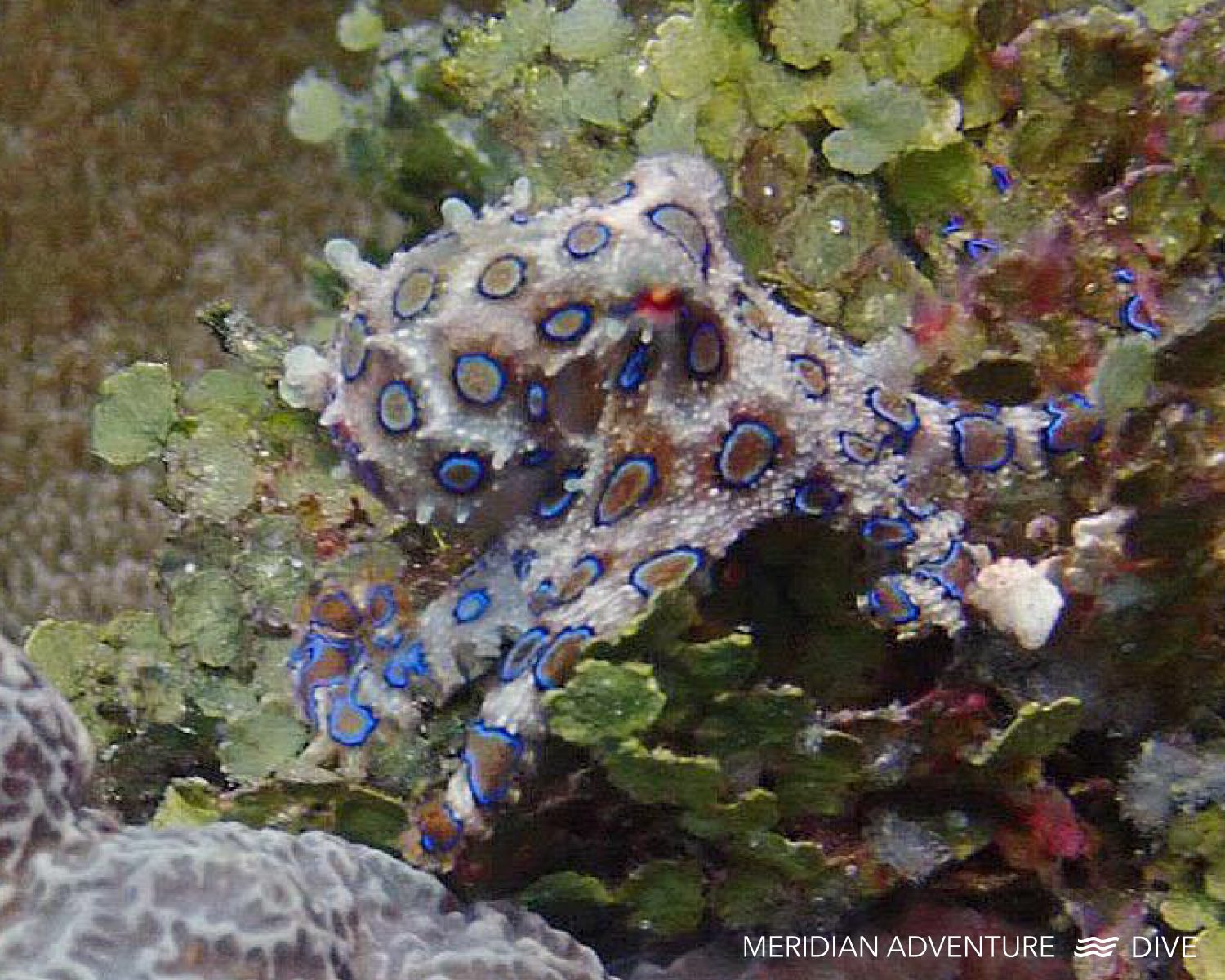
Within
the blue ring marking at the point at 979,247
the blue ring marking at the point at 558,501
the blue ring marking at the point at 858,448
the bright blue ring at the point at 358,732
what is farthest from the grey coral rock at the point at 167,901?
the blue ring marking at the point at 979,247

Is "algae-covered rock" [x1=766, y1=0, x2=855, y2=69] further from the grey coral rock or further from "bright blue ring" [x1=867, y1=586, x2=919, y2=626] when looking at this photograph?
the grey coral rock

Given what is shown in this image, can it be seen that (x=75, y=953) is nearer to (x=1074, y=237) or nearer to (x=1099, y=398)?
(x=1099, y=398)

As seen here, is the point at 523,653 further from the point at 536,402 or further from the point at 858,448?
the point at 858,448

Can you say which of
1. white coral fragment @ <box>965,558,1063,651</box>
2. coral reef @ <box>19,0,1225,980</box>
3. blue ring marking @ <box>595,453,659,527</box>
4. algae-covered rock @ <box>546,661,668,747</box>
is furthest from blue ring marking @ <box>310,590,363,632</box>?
white coral fragment @ <box>965,558,1063,651</box>

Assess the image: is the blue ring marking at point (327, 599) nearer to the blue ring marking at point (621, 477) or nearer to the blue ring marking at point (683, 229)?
the blue ring marking at point (621, 477)

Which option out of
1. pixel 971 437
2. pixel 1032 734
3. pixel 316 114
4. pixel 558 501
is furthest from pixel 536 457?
pixel 316 114

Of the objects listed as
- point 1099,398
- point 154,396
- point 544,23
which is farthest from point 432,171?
point 1099,398

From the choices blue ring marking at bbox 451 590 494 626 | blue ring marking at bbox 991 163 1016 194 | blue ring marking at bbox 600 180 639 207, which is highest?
blue ring marking at bbox 600 180 639 207
